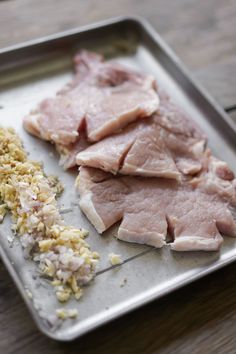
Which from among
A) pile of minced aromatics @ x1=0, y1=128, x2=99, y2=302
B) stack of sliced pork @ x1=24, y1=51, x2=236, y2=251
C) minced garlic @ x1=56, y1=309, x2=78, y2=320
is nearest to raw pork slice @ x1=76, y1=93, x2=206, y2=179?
stack of sliced pork @ x1=24, y1=51, x2=236, y2=251

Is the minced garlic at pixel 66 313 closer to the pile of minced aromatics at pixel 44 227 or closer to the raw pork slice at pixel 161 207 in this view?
the pile of minced aromatics at pixel 44 227

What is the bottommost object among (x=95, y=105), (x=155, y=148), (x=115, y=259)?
(x=115, y=259)

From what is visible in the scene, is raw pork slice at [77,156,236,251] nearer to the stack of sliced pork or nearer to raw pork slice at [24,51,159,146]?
the stack of sliced pork

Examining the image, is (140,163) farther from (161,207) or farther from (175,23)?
(175,23)

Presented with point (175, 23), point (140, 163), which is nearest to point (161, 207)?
point (140, 163)

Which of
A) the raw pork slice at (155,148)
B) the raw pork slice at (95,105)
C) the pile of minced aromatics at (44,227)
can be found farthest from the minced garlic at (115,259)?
the raw pork slice at (95,105)

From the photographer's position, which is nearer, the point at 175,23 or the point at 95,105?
the point at 95,105
